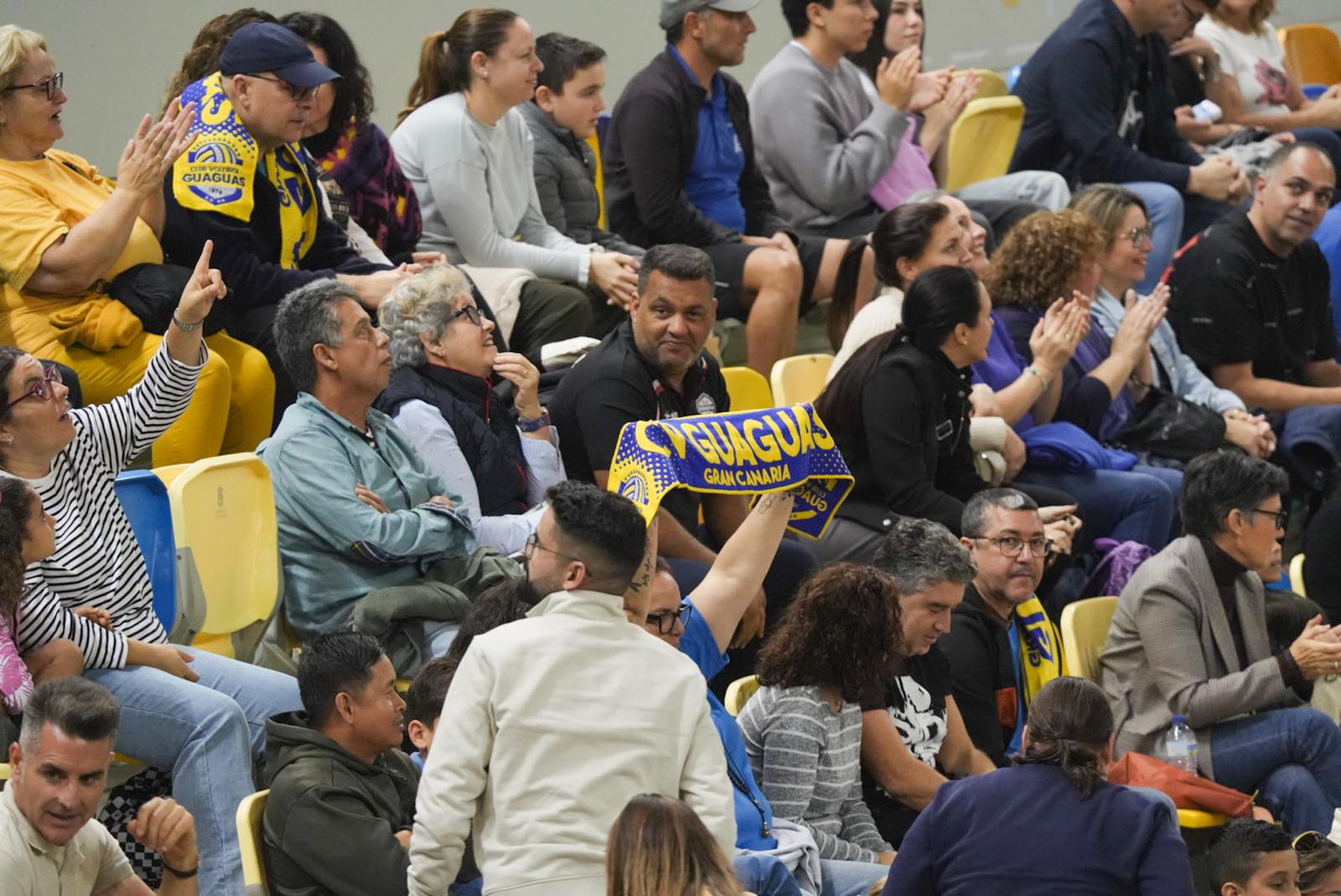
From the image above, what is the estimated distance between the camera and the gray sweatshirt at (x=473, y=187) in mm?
5492

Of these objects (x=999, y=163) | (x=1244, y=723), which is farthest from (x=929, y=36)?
(x=1244, y=723)

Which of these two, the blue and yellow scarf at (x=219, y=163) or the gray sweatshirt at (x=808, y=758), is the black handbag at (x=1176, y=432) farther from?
the blue and yellow scarf at (x=219, y=163)

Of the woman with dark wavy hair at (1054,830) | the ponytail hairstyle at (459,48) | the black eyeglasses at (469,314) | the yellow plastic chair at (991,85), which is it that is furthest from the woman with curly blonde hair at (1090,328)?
the woman with dark wavy hair at (1054,830)

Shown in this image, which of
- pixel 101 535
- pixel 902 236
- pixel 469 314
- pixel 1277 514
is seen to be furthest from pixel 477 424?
pixel 1277 514

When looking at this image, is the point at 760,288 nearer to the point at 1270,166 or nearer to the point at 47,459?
the point at 1270,166

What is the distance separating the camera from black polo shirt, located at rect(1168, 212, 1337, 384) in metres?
6.35

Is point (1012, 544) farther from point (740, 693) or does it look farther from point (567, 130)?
point (567, 130)

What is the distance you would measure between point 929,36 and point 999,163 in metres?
1.56

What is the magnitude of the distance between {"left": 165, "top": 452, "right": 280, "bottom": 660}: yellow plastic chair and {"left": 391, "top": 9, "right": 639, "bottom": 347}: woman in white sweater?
1.48 metres

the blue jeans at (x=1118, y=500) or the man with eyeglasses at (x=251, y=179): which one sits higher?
the man with eyeglasses at (x=251, y=179)

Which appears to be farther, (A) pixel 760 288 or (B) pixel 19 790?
(A) pixel 760 288

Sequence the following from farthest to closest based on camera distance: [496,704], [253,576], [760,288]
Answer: [760,288]
[253,576]
[496,704]

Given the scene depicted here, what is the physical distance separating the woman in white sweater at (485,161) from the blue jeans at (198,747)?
2.05 m

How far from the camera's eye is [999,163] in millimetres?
7312
